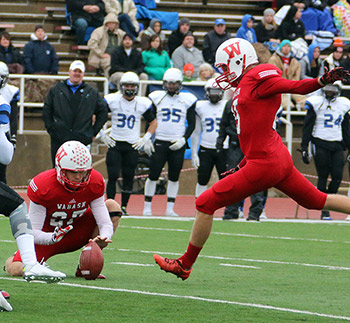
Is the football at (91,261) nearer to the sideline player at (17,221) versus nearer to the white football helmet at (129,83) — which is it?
the sideline player at (17,221)

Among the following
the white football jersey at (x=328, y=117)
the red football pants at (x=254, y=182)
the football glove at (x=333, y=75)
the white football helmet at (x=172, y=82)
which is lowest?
the white football jersey at (x=328, y=117)

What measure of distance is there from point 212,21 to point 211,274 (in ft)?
49.5

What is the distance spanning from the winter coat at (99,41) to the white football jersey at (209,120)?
454 centimetres

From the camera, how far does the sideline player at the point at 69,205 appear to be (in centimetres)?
684

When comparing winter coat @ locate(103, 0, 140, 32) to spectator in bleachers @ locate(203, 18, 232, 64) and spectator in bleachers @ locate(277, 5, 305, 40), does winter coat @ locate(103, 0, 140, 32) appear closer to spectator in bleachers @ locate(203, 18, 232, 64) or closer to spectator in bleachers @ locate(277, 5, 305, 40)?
spectator in bleachers @ locate(203, 18, 232, 64)

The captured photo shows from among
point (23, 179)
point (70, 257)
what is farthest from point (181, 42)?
point (70, 257)

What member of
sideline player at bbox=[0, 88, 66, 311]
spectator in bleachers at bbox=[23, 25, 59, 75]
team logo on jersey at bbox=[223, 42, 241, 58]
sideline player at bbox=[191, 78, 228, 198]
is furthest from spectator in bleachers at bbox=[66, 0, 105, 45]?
sideline player at bbox=[0, 88, 66, 311]

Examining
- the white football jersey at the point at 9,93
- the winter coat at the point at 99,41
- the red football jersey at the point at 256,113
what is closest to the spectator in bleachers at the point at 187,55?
the winter coat at the point at 99,41

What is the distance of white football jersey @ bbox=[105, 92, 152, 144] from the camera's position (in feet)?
45.2

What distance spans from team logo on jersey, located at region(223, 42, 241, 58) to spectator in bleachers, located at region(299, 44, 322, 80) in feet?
40.7

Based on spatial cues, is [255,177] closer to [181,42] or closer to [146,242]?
[146,242]

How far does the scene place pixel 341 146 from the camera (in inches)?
556

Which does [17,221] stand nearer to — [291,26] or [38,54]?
[38,54]

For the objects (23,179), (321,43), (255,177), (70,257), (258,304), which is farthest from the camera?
(321,43)
